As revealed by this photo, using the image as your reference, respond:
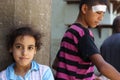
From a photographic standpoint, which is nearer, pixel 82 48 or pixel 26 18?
pixel 82 48

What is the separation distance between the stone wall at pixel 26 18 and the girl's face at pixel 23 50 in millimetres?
221

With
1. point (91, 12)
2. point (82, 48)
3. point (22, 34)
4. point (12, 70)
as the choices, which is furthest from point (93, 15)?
point (12, 70)

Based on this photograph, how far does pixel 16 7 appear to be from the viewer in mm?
3072

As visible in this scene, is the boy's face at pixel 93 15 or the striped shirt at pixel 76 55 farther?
the boy's face at pixel 93 15

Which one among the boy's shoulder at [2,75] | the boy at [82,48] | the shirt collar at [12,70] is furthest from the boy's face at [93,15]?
the boy's shoulder at [2,75]

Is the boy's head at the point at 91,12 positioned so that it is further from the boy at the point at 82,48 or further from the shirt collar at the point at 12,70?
the shirt collar at the point at 12,70

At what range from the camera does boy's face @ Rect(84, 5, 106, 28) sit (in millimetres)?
2912

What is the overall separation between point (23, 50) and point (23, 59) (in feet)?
0.23

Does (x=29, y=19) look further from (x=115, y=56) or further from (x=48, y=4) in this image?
(x=115, y=56)

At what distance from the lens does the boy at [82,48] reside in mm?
2770

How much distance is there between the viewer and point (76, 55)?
285 cm

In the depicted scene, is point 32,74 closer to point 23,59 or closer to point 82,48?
point 23,59

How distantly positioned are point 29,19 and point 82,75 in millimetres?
695

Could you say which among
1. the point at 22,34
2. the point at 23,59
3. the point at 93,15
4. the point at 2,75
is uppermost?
the point at 93,15
